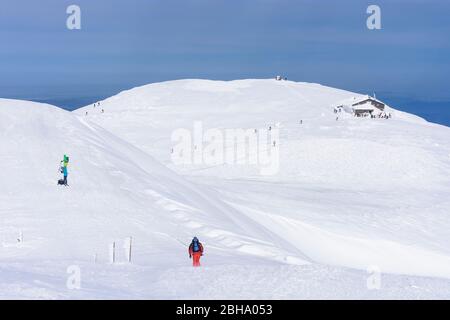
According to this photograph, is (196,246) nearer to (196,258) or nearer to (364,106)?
(196,258)

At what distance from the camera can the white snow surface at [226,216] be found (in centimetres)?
1488

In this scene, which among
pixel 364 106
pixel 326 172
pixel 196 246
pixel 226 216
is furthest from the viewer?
pixel 364 106

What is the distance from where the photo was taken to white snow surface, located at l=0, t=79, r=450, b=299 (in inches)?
586

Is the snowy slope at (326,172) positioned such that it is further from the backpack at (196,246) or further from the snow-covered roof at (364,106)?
the backpack at (196,246)

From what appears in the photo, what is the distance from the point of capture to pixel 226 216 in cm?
2947

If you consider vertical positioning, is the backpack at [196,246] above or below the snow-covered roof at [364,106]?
below

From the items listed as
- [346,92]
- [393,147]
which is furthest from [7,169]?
[346,92]

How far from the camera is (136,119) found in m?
88.3

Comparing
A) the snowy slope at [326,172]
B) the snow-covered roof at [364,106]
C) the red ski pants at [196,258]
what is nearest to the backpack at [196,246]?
the red ski pants at [196,258]

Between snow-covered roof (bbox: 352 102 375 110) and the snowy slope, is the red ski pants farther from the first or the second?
snow-covered roof (bbox: 352 102 375 110)

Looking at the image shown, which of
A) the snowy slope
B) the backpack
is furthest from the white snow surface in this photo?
the backpack

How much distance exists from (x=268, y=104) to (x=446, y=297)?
287 ft

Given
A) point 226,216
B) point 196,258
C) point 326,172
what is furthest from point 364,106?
point 196,258

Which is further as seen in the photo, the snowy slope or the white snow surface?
the snowy slope
